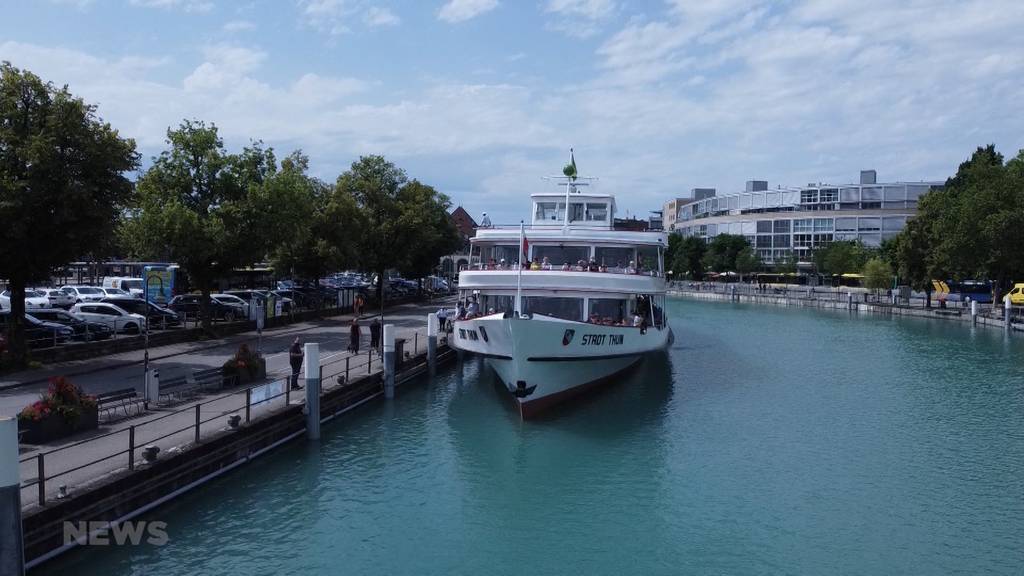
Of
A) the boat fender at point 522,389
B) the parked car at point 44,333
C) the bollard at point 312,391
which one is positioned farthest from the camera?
the parked car at point 44,333

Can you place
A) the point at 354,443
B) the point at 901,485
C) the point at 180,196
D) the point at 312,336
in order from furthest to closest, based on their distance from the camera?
1. the point at 312,336
2. the point at 180,196
3. the point at 354,443
4. the point at 901,485

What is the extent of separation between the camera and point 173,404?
20422mm

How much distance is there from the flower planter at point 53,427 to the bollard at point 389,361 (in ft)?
38.5

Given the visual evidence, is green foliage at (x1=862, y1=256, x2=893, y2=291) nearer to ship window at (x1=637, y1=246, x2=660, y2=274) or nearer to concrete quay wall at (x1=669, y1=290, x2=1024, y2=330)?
concrete quay wall at (x1=669, y1=290, x2=1024, y2=330)

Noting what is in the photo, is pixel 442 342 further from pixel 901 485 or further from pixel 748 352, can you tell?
pixel 901 485

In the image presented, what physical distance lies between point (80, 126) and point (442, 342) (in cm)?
1872

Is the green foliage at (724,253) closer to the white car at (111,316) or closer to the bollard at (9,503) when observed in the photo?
the white car at (111,316)

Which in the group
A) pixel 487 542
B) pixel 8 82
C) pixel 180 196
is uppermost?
pixel 8 82

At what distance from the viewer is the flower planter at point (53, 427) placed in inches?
631

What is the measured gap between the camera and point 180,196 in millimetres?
35750

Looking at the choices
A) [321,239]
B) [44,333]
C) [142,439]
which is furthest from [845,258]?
[142,439]

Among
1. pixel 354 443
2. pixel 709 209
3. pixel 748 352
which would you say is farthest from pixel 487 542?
pixel 709 209

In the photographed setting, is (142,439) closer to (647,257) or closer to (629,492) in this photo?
(629,492)

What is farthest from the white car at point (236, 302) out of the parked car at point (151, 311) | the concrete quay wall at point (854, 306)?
the concrete quay wall at point (854, 306)
